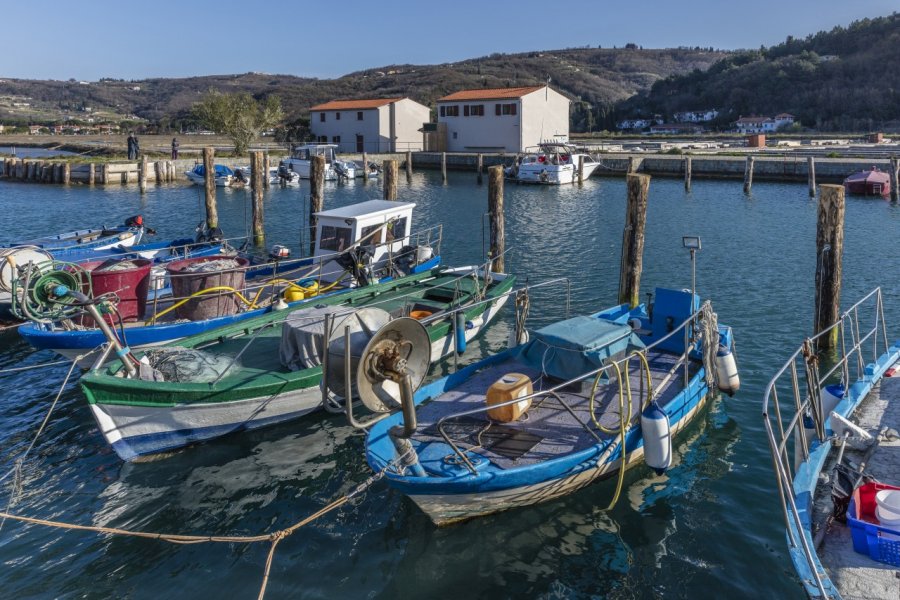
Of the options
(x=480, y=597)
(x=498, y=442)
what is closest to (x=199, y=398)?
(x=498, y=442)

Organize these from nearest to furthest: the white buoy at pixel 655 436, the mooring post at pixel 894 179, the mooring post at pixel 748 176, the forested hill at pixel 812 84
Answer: the white buoy at pixel 655 436 < the mooring post at pixel 894 179 < the mooring post at pixel 748 176 < the forested hill at pixel 812 84

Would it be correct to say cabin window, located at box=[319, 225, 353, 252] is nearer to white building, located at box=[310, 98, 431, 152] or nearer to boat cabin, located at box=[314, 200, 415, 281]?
boat cabin, located at box=[314, 200, 415, 281]

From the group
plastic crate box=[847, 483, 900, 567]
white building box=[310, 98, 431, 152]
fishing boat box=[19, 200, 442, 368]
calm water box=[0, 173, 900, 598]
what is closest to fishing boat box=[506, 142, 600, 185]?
white building box=[310, 98, 431, 152]

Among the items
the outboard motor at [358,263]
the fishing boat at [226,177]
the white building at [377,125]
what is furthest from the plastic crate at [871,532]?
the white building at [377,125]

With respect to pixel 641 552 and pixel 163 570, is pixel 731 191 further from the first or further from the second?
pixel 163 570

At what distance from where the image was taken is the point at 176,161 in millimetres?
57094

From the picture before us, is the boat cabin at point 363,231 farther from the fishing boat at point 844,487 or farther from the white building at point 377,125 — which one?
the white building at point 377,125

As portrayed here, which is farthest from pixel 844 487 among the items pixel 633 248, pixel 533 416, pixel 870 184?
pixel 870 184

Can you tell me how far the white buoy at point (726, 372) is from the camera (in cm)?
1278

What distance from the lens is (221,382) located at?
38.6 ft

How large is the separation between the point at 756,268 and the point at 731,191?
79.1 feet

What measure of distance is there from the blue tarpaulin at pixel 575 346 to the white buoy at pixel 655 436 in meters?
1.18

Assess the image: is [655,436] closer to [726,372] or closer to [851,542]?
[851,542]

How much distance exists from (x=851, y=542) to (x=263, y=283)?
1421 cm
